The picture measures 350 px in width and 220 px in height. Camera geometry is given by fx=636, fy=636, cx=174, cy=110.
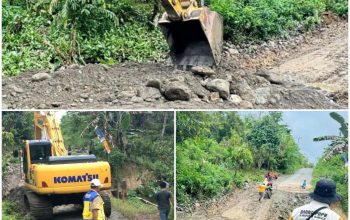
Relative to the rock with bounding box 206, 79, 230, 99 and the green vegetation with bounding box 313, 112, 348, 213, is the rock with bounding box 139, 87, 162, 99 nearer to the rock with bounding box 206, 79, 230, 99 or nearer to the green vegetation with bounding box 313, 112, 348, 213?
the rock with bounding box 206, 79, 230, 99

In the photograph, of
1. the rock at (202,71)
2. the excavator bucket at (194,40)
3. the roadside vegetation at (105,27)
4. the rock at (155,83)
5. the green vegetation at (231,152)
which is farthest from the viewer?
the roadside vegetation at (105,27)

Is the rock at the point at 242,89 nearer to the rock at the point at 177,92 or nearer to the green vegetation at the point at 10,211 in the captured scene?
the rock at the point at 177,92

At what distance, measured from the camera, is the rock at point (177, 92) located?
8.02m

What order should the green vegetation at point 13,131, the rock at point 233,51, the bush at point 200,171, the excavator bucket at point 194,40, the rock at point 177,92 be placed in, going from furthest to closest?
the rock at point 233,51 < the excavator bucket at point 194,40 < the rock at point 177,92 < the bush at point 200,171 < the green vegetation at point 13,131

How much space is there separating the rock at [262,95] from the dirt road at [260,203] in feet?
4.51

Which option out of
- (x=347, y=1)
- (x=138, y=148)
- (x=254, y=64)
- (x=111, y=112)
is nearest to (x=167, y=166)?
(x=138, y=148)

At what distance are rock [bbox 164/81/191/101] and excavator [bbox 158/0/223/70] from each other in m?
1.82

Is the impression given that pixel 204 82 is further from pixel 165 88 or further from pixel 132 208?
pixel 132 208

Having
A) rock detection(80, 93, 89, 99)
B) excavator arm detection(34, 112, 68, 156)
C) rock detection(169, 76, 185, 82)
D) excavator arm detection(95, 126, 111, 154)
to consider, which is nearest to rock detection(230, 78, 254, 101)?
rock detection(169, 76, 185, 82)

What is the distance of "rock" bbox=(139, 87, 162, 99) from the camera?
8.12m

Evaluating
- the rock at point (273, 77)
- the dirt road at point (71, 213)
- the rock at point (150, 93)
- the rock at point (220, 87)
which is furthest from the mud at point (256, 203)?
the rock at point (273, 77)

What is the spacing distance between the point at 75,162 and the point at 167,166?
1.14 meters

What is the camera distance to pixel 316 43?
537 inches

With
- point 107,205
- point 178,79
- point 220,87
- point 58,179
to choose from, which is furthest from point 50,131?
point 220,87
